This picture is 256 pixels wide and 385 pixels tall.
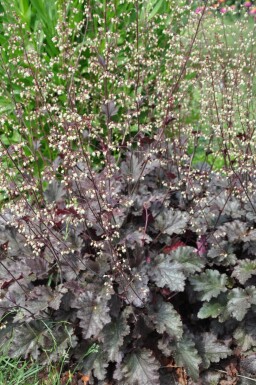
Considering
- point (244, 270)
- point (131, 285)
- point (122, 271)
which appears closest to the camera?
point (122, 271)

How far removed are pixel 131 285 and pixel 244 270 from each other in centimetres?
59

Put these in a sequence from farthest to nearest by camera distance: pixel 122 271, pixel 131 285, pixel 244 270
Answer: pixel 244 270
pixel 131 285
pixel 122 271

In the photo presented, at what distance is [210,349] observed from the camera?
274 cm

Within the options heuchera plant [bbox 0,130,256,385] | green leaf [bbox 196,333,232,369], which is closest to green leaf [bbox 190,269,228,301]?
heuchera plant [bbox 0,130,256,385]

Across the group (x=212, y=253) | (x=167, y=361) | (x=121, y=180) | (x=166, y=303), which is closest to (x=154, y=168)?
(x=121, y=180)

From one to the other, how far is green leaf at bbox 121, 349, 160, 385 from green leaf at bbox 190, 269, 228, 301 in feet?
1.33

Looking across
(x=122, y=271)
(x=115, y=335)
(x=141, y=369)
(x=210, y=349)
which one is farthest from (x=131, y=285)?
(x=210, y=349)

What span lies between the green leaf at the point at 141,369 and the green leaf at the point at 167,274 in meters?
0.36

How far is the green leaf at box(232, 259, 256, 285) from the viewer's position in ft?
8.59

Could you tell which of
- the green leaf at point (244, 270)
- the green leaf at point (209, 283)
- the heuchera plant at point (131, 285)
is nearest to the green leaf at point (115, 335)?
the heuchera plant at point (131, 285)

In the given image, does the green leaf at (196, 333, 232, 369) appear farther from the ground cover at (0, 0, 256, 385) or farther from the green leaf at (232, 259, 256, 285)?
the green leaf at (232, 259, 256, 285)

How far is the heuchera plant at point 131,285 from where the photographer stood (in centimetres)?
257

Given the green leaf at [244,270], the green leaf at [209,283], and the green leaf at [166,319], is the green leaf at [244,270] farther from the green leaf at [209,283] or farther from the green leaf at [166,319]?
the green leaf at [166,319]

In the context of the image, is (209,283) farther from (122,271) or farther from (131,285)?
(122,271)
